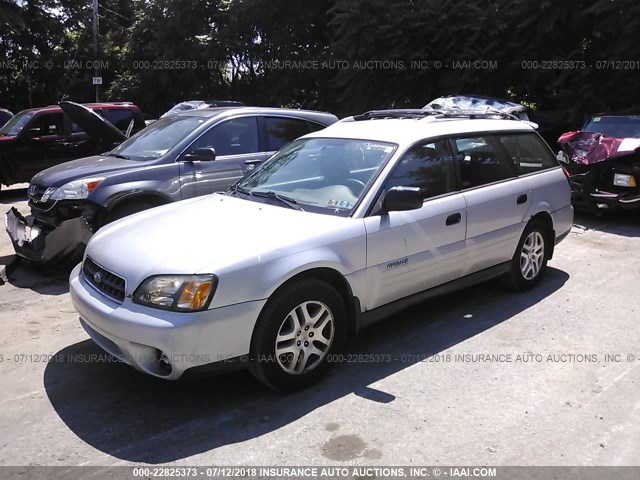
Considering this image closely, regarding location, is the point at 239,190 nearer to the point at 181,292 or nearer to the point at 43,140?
the point at 181,292

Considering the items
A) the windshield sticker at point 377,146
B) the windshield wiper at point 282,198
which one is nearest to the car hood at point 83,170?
the windshield wiper at point 282,198

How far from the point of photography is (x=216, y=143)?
6820 mm

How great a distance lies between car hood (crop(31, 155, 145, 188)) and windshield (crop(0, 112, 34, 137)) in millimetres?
5363

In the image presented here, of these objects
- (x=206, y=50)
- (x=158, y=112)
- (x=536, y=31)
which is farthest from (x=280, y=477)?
(x=158, y=112)

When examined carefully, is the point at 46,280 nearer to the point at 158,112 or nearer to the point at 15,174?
the point at 15,174

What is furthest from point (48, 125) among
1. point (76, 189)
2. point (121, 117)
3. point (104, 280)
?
point (104, 280)

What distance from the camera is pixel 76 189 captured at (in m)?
6.31

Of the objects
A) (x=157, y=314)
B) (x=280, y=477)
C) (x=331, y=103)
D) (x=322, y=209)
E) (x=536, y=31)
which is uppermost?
(x=536, y=31)

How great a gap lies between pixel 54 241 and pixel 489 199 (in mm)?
4321

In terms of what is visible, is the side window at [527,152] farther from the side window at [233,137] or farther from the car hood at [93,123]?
the car hood at [93,123]

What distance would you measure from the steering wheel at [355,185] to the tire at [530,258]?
1.92 meters

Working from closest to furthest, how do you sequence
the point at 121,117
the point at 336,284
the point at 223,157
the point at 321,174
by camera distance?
the point at 336,284
the point at 321,174
the point at 223,157
the point at 121,117

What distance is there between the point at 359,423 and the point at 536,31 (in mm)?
12534

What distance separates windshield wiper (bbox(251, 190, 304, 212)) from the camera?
165 inches
